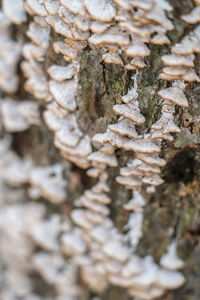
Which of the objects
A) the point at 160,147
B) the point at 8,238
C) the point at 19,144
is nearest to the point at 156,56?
the point at 160,147

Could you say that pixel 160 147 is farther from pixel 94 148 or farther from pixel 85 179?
pixel 85 179

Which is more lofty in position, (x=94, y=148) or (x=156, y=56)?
(x=156, y=56)

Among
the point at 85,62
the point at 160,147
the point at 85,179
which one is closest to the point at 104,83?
the point at 85,62

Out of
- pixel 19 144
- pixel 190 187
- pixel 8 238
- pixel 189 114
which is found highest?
pixel 189 114

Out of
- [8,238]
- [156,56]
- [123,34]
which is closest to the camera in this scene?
[123,34]

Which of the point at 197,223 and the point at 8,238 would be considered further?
the point at 8,238

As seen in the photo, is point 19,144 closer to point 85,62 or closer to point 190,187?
point 85,62

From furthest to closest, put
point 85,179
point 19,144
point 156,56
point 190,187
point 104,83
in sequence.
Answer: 1. point 19,144
2. point 85,179
3. point 190,187
4. point 104,83
5. point 156,56
